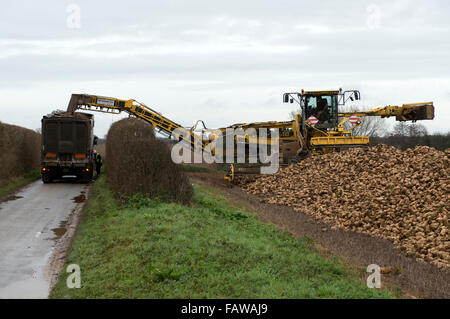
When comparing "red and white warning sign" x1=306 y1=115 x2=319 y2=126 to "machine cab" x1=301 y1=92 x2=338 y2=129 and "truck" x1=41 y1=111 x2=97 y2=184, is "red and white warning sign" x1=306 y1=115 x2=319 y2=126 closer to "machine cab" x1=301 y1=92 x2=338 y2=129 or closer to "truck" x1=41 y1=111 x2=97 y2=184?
"machine cab" x1=301 y1=92 x2=338 y2=129

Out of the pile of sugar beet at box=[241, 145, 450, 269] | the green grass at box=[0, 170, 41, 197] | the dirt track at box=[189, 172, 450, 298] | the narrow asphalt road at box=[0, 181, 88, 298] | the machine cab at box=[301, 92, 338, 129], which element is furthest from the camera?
the machine cab at box=[301, 92, 338, 129]

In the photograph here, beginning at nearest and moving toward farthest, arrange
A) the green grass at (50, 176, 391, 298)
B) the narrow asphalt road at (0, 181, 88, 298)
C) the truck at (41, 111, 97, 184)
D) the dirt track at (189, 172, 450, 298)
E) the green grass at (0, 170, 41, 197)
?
the green grass at (50, 176, 391, 298) < the narrow asphalt road at (0, 181, 88, 298) < the dirt track at (189, 172, 450, 298) < the green grass at (0, 170, 41, 197) < the truck at (41, 111, 97, 184)

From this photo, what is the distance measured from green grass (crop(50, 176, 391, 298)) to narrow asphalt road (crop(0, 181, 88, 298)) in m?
0.51

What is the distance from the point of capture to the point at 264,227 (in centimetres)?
1190

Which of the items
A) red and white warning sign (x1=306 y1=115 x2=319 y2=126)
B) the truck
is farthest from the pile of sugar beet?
the truck

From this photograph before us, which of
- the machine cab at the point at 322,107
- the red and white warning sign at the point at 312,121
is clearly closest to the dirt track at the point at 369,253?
the red and white warning sign at the point at 312,121

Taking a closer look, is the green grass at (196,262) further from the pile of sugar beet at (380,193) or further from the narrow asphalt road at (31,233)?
the pile of sugar beet at (380,193)

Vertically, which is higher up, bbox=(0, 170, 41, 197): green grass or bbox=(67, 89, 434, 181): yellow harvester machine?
bbox=(67, 89, 434, 181): yellow harvester machine

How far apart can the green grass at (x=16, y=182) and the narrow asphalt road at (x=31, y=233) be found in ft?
1.89

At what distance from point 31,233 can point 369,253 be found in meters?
7.82

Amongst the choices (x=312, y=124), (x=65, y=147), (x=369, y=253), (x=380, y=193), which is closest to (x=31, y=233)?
(x=369, y=253)

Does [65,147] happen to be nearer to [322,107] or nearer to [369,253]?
[322,107]

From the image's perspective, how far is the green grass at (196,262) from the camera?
22.7 ft

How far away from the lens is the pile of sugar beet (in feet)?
38.0
